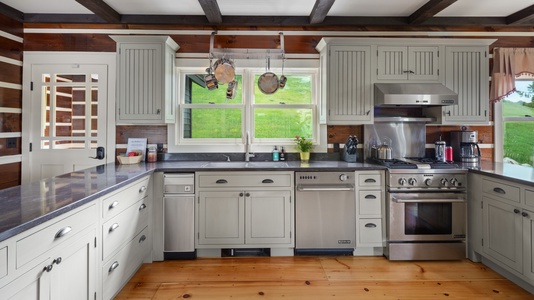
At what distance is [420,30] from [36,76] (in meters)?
4.50

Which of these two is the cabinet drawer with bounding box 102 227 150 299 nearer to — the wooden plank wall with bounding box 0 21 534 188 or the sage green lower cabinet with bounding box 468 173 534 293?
the wooden plank wall with bounding box 0 21 534 188

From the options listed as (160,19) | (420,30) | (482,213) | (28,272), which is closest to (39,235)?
(28,272)

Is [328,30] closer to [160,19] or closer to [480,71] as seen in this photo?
[480,71]

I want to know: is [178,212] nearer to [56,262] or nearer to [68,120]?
[56,262]

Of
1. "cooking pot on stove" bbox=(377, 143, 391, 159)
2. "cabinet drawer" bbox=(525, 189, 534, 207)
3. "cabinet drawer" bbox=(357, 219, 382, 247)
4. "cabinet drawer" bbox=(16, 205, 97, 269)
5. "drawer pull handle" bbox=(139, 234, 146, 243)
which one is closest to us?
"cabinet drawer" bbox=(16, 205, 97, 269)

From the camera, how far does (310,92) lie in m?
3.56

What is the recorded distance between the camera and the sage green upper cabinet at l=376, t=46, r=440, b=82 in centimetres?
318

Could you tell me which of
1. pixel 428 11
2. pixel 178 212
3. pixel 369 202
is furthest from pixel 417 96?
pixel 178 212

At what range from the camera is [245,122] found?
3.51m

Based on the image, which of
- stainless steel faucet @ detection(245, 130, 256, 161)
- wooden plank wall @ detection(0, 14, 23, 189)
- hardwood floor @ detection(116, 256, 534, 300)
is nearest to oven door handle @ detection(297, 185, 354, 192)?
hardwood floor @ detection(116, 256, 534, 300)

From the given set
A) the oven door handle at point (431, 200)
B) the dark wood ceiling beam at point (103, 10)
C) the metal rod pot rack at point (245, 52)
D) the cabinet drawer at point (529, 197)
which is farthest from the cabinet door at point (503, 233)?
the dark wood ceiling beam at point (103, 10)

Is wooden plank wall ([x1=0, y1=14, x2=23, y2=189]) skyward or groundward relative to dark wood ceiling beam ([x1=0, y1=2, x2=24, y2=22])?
groundward

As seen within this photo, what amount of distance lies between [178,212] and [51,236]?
148cm

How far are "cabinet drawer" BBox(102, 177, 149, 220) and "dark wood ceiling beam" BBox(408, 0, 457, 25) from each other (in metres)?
3.27
